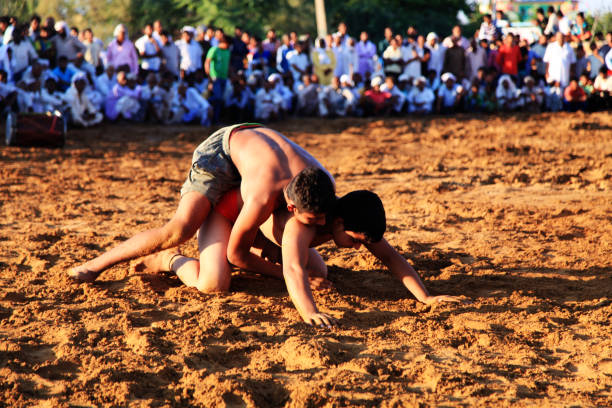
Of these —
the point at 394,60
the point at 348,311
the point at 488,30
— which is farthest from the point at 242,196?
the point at 488,30

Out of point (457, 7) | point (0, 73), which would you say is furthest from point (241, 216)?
point (457, 7)

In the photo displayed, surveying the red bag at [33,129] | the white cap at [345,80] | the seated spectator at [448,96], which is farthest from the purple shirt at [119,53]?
the seated spectator at [448,96]

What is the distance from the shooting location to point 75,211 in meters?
5.67

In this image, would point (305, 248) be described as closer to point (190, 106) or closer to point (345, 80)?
point (190, 106)

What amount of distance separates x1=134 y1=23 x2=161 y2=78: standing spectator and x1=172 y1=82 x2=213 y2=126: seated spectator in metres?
0.63

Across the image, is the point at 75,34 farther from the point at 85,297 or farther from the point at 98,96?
the point at 85,297

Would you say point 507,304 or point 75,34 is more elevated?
point 75,34

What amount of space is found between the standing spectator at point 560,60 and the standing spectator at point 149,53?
7.49 metres

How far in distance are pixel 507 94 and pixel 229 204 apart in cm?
1027

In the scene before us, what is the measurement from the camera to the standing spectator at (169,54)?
1142 centimetres

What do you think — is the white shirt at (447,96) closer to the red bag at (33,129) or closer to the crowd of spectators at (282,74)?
the crowd of spectators at (282,74)

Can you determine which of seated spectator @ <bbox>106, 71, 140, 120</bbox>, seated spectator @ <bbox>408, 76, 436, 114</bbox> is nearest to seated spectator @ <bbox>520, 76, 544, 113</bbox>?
seated spectator @ <bbox>408, 76, 436, 114</bbox>

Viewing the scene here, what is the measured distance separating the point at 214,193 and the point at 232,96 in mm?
7941

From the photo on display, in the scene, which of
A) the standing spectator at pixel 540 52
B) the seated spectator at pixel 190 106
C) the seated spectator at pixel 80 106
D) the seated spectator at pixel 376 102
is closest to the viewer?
the seated spectator at pixel 80 106
